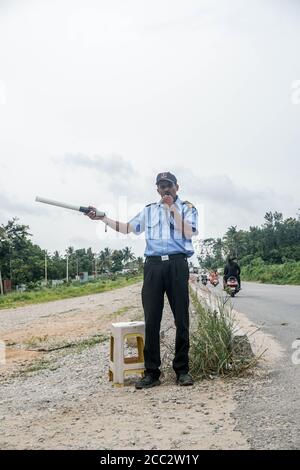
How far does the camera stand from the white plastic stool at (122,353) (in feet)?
15.0

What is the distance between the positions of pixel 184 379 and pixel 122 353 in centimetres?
63

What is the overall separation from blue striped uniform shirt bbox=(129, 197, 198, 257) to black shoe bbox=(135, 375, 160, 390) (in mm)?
1056

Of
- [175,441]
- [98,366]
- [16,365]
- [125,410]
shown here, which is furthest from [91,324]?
[175,441]

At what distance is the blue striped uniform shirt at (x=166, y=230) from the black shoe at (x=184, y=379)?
3.36 feet

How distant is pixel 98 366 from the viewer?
234 inches

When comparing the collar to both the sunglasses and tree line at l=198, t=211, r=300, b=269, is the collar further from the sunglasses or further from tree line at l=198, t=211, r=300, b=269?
tree line at l=198, t=211, r=300, b=269

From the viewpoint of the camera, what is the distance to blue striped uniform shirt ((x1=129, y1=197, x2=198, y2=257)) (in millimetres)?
4406

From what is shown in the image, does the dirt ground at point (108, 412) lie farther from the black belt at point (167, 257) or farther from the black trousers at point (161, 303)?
the black belt at point (167, 257)

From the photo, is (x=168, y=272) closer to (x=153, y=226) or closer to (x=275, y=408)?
(x=153, y=226)

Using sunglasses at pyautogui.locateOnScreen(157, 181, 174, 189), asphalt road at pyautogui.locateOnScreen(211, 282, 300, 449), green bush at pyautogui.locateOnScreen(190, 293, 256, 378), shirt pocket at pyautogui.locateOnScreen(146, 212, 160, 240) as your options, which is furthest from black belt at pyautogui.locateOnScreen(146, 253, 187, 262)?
asphalt road at pyautogui.locateOnScreen(211, 282, 300, 449)

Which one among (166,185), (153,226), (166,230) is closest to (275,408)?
(166,230)

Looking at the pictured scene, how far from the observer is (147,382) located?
4.35 metres

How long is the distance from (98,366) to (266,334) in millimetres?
2711
